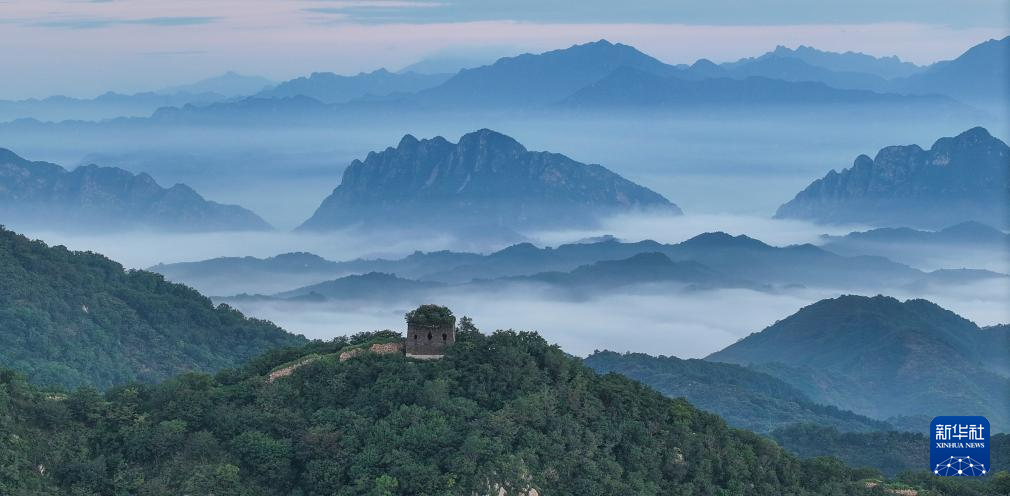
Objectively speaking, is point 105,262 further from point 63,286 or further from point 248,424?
point 248,424

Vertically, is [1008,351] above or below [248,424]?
above

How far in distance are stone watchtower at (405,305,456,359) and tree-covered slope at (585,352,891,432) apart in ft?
205

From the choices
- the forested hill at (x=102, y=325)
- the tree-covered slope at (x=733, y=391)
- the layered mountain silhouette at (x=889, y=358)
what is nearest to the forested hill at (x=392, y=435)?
the forested hill at (x=102, y=325)

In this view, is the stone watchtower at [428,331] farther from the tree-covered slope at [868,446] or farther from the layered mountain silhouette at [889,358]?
the layered mountain silhouette at [889,358]

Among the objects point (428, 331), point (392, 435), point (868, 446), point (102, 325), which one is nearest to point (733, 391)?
point (868, 446)

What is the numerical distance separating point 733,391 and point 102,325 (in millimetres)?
54960

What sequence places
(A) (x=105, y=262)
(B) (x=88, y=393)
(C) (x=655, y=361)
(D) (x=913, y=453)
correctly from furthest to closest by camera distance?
(C) (x=655, y=361) < (A) (x=105, y=262) < (D) (x=913, y=453) < (B) (x=88, y=393)

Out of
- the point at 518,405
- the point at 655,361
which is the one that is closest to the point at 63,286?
the point at 655,361

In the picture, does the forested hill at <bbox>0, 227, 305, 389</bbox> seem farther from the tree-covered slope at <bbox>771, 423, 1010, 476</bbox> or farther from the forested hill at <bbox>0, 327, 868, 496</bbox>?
the tree-covered slope at <bbox>771, 423, 1010, 476</bbox>

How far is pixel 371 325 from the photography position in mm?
189625

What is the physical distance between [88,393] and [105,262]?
6948 cm
